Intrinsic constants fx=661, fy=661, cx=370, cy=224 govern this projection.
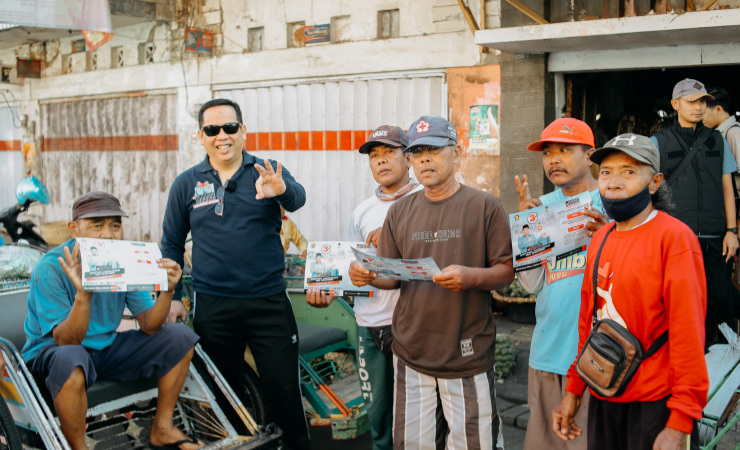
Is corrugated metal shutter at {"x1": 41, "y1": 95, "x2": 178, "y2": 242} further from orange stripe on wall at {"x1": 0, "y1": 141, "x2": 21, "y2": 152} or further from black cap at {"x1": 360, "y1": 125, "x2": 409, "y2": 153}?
black cap at {"x1": 360, "y1": 125, "x2": 409, "y2": 153}

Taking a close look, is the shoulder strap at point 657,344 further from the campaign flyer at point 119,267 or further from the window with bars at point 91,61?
the window with bars at point 91,61

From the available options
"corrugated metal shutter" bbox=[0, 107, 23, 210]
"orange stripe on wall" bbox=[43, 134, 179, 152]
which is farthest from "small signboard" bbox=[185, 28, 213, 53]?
"corrugated metal shutter" bbox=[0, 107, 23, 210]

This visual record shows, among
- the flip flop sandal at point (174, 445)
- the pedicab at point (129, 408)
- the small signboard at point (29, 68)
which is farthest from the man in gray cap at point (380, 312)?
the small signboard at point (29, 68)

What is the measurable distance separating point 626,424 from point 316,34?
7831 mm

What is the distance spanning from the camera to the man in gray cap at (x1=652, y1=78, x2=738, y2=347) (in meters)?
5.32

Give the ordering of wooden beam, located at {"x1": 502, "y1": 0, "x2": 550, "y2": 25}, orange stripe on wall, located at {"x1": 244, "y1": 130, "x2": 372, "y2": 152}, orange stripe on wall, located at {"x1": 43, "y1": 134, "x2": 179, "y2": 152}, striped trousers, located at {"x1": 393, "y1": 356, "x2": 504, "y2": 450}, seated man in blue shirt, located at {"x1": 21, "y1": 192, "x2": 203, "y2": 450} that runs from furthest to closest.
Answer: orange stripe on wall, located at {"x1": 43, "y1": 134, "x2": 179, "y2": 152}, orange stripe on wall, located at {"x1": 244, "y1": 130, "x2": 372, "y2": 152}, wooden beam, located at {"x1": 502, "y1": 0, "x2": 550, "y2": 25}, seated man in blue shirt, located at {"x1": 21, "y1": 192, "x2": 203, "y2": 450}, striped trousers, located at {"x1": 393, "y1": 356, "x2": 504, "y2": 450}

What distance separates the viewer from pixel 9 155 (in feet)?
47.0

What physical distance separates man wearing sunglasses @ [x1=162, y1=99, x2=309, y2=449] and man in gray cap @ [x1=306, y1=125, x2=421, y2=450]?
1.40 ft

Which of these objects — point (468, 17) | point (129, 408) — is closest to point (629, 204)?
point (129, 408)

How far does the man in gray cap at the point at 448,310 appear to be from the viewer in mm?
3170

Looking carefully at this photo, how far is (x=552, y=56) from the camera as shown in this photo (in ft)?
24.8

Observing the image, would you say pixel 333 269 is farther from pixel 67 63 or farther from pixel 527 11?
pixel 67 63

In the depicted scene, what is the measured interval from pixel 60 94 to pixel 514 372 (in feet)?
35.0

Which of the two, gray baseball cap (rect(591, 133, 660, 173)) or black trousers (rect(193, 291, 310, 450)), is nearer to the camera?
gray baseball cap (rect(591, 133, 660, 173))
